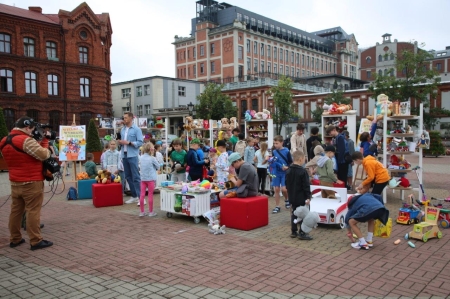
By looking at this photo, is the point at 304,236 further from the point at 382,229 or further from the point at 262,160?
the point at 262,160

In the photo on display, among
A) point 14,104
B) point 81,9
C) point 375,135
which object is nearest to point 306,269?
point 375,135

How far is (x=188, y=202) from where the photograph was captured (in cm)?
796

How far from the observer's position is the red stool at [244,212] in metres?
7.14

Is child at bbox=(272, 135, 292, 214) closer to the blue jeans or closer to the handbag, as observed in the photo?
the handbag

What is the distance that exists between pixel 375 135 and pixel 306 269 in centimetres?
672

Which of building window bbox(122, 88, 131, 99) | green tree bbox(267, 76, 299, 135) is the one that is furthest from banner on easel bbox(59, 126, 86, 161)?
building window bbox(122, 88, 131, 99)

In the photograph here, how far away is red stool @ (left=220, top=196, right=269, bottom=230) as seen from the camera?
7.14 metres

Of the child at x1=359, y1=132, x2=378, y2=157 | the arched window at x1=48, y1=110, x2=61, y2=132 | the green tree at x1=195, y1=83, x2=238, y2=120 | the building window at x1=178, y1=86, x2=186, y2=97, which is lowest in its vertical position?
the child at x1=359, y1=132, x2=378, y2=157

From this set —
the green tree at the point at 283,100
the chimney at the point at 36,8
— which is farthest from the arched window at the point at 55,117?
the green tree at the point at 283,100

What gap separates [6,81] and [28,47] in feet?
13.3

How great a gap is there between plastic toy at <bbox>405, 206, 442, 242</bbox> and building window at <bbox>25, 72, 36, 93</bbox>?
1508 inches

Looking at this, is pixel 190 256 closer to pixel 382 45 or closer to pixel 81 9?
pixel 81 9

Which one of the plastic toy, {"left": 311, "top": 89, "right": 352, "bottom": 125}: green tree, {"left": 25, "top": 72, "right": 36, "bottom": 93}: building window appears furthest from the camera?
{"left": 311, "top": 89, "right": 352, "bottom": 125}: green tree

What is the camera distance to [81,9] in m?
38.9
